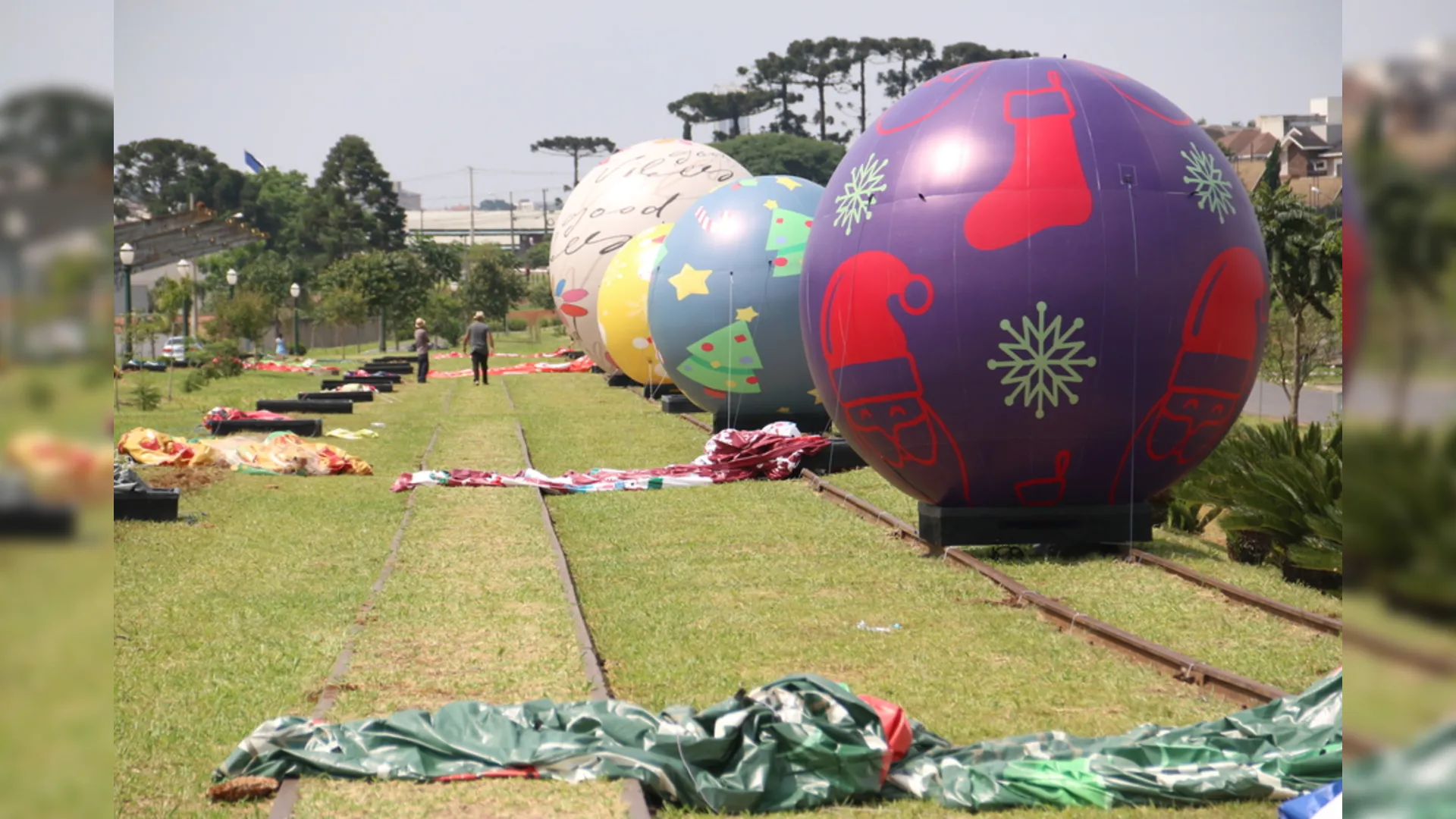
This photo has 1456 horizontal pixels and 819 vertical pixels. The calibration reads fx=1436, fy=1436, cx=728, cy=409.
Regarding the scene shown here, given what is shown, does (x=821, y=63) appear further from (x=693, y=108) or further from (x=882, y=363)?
(x=882, y=363)

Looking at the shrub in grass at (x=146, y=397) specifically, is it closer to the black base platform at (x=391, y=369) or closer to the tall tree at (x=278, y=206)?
the black base platform at (x=391, y=369)

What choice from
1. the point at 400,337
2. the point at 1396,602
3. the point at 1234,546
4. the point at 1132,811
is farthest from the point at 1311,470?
the point at 400,337

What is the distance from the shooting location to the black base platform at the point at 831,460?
1809 cm

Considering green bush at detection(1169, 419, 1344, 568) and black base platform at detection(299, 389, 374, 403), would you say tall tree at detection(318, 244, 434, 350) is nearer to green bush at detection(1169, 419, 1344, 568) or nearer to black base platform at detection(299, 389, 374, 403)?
black base platform at detection(299, 389, 374, 403)

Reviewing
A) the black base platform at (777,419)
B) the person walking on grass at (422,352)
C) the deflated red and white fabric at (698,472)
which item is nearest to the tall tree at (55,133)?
the deflated red and white fabric at (698,472)

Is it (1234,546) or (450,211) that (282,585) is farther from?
(450,211)

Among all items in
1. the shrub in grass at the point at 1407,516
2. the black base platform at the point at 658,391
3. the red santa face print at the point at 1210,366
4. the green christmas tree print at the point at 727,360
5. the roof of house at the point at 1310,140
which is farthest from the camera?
the black base platform at the point at 658,391

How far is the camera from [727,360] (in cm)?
2062

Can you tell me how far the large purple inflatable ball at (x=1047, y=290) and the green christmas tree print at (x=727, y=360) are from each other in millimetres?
8495

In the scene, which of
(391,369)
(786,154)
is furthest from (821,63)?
(391,369)

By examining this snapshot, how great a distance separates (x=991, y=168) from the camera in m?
10.9

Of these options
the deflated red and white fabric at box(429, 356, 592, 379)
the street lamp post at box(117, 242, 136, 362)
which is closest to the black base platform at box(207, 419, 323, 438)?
the street lamp post at box(117, 242, 136, 362)

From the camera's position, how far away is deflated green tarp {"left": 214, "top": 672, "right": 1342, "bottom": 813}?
20.0 feet

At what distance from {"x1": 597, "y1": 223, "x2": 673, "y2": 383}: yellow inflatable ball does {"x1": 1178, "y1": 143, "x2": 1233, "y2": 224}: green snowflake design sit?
17185 millimetres
